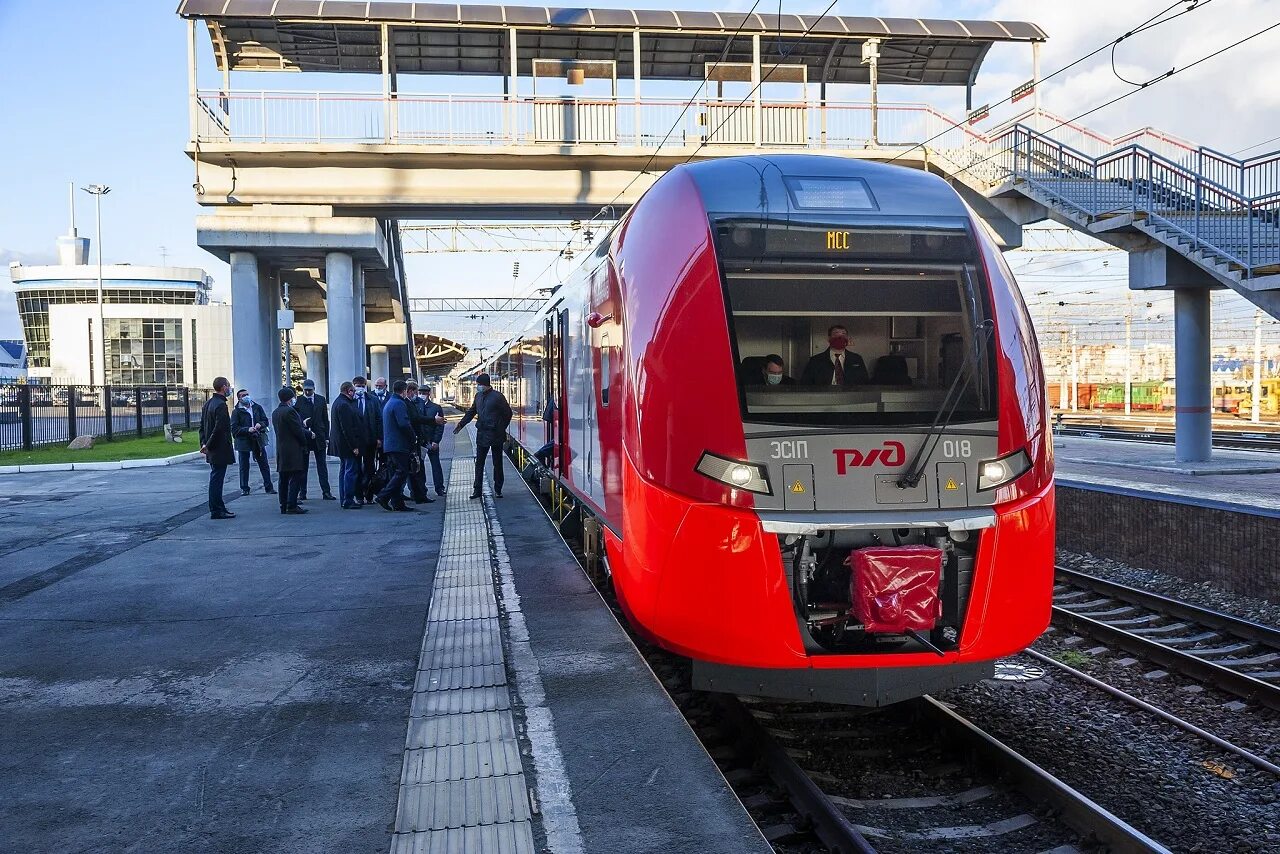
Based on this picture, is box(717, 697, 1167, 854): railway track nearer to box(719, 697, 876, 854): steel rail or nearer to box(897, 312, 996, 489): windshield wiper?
box(719, 697, 876, 854): steel rail

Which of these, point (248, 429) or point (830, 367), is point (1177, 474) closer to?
point (830, 367)

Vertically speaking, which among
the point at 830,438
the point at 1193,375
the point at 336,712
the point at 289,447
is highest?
the point at 1193,375

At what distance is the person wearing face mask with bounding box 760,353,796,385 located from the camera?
16.8 feet

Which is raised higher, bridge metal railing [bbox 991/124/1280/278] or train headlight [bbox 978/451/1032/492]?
bridge metal railing [bbox 991/124/1280/278]

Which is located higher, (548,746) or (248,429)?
(248,429)

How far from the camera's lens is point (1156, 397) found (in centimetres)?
5512

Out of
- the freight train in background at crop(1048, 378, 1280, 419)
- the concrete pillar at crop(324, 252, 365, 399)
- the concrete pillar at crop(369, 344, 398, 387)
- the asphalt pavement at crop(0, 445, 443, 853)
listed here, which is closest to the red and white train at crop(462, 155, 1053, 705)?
the asphalt pavement at crop(0, 445, 443, 853)

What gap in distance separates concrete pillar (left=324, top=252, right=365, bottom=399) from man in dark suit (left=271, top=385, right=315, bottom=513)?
886cm

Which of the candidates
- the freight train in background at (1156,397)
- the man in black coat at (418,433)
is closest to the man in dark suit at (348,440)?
the man in black coat at (418,433)

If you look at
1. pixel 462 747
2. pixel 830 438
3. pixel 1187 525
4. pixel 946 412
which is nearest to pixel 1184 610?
pixel 1187 525

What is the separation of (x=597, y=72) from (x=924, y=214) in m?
17.2

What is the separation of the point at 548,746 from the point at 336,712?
1.28m

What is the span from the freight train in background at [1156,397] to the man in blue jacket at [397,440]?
38.1 meters

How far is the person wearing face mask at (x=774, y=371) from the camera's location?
16.8ft
